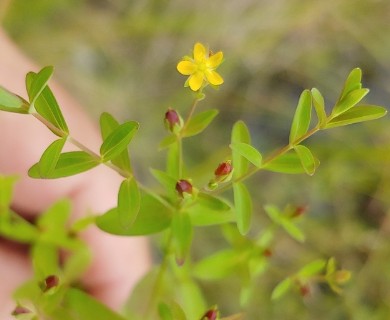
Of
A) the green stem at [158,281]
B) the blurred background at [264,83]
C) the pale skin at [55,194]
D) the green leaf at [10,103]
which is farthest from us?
the blurred background at [264,83]

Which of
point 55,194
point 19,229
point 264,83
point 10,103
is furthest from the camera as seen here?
point 264,83

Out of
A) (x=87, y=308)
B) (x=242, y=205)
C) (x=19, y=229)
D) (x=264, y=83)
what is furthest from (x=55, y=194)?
(x=264, y=83)

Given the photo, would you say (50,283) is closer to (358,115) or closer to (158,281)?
(158,281)

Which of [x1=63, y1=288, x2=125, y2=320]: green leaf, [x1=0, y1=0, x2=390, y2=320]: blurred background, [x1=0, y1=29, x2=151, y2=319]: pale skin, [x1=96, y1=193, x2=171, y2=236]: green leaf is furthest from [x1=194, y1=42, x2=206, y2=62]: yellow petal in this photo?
[x1=0, y1=0, x2=390, y2=320]: blurred background

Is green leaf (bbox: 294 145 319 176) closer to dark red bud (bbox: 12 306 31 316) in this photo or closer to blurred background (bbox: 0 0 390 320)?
dark red bud (bbox: 12 306 31 316)

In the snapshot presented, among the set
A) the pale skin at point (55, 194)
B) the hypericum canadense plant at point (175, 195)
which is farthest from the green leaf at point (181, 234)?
the pale skin at point (55, 194)

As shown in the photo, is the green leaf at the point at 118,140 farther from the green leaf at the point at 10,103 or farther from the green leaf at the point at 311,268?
the green leaf at the point at 311,268

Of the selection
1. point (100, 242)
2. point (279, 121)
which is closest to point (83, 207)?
point (100, 242)
